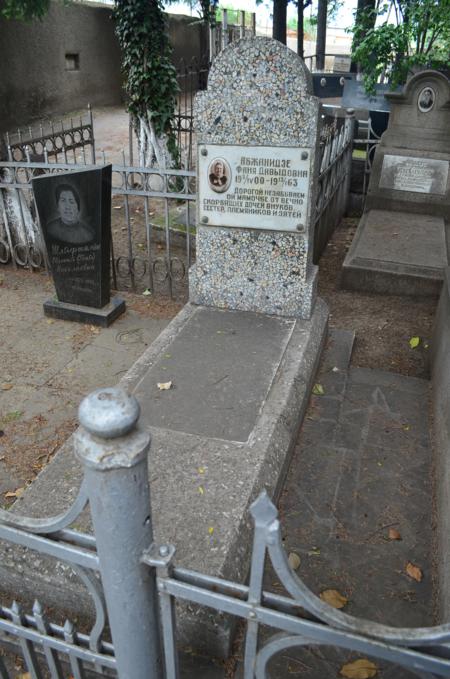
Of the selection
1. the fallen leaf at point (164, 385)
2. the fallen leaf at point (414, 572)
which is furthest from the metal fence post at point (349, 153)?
the fallen leaf at point (414, 572)

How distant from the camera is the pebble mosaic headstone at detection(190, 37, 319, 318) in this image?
10.7ft

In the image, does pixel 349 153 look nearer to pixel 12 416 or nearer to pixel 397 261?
pixel 397 261

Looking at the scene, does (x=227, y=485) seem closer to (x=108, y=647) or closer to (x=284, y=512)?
(x=284, y=512)

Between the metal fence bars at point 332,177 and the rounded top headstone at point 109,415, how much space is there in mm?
4387

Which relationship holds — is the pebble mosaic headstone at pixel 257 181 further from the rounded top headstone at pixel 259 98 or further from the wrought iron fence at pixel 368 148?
the wrought iron fence at pixel 368 148

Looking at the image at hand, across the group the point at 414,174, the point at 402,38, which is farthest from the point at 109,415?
the point at 402,38

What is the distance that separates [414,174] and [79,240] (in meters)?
4.89

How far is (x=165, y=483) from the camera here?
2369mm

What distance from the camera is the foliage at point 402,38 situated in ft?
26.1

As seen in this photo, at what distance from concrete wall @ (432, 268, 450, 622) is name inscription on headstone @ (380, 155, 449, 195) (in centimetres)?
386

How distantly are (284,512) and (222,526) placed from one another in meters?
0.64

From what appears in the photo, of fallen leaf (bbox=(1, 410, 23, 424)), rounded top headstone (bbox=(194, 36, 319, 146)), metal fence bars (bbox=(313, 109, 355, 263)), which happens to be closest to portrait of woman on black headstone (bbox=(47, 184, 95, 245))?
rounded top headstone (bbox=(194, 36, 319, 146))

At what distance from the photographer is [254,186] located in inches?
141

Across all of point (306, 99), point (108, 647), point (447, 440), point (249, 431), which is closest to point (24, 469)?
point (249, 431)
